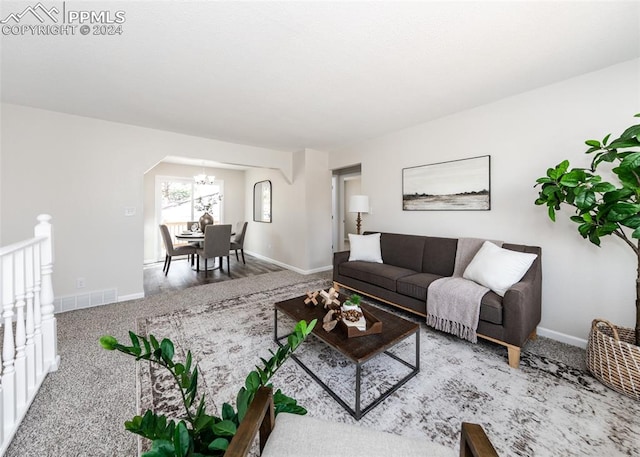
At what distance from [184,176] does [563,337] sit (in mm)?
7100

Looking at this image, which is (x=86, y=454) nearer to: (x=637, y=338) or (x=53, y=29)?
(x=53, y=29)

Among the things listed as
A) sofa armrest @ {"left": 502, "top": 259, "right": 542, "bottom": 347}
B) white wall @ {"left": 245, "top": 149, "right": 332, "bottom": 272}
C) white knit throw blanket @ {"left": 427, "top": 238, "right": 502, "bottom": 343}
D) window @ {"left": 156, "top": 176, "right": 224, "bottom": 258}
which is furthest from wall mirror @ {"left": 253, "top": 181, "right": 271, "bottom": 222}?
sofa armrest @ {"left": 502, "top": 259, "right": 542, "bottom": 347}

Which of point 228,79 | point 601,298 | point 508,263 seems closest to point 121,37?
point 228,79

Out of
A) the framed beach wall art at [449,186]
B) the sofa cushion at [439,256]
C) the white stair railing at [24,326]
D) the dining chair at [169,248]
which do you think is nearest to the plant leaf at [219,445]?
the white stair railing at [24,326]

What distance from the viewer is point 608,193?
1.65 metres

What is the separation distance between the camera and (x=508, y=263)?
7.13 feet

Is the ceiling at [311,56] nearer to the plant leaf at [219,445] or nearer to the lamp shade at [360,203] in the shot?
the lamp shade at [360,203]

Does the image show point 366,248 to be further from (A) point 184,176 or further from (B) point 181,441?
(A) point 184,176

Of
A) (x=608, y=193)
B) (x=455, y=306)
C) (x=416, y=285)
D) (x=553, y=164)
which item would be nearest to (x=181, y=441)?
(x=455, y=306)

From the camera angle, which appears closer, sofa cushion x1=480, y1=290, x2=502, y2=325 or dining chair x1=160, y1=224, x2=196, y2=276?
sofa cushion x1=480, y1=290, x2=502, y2=325

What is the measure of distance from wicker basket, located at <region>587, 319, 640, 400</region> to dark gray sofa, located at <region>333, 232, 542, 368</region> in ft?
1.22

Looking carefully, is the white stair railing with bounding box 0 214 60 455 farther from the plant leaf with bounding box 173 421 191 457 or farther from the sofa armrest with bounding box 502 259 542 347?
the sofa armrest with bounding box 502 259 542 347

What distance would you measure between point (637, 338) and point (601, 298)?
53 centimetres

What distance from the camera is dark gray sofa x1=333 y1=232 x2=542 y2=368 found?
1.92 metres
